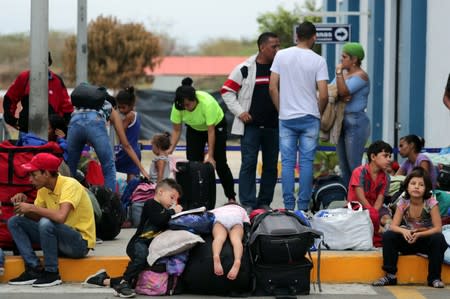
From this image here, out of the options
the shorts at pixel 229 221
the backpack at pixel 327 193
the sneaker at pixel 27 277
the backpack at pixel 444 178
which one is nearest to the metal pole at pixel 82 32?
the backpack at pixel 327 193

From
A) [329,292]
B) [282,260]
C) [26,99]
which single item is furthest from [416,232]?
[26,99]

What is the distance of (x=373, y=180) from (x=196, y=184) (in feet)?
7.17

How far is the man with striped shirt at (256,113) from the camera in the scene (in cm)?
1296

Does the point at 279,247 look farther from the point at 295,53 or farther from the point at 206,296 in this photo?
the point at 295,53

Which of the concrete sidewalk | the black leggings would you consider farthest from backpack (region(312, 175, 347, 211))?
the concrete sidewalk

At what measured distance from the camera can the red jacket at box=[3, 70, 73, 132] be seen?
12953 millimetres

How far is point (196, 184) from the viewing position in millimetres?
12539

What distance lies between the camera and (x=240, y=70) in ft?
43.0

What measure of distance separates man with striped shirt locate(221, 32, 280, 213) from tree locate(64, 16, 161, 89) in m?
40.5

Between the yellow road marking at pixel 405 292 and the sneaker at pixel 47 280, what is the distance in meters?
2.77

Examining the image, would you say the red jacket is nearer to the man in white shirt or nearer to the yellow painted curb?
the man in white shirt

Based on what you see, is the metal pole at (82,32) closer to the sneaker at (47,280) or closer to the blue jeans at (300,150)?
the blue jeans at (300,150)

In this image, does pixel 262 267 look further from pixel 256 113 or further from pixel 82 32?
pixel 82 32

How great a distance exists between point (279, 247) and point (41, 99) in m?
3.52
